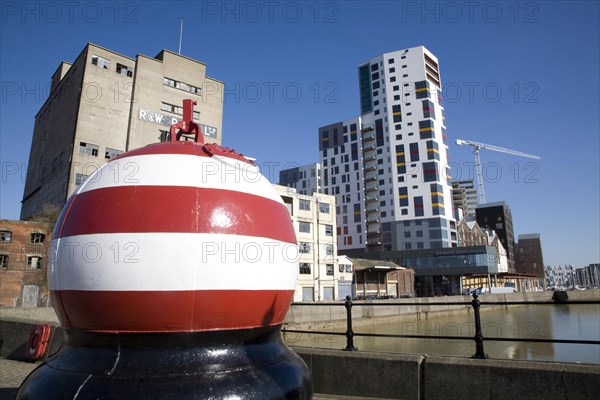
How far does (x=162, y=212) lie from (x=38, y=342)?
743 centimetres

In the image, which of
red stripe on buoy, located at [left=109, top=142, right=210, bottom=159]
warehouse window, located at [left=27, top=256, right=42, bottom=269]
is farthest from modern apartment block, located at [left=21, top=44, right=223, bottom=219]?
red stripe on buoy, located at [left=109, top=142, right=210, bottom=159]

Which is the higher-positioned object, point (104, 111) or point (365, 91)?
point (365, 91)

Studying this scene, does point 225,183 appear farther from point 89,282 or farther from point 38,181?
point 38,181

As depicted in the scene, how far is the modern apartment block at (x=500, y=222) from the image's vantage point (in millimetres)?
134000

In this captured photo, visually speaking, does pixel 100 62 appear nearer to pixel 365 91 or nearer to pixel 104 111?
pixel 104 111

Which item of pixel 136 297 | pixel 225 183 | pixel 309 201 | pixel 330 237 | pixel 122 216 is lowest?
pixel 136 297

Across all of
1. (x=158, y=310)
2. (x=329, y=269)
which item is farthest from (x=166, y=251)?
(x=329, y=269)

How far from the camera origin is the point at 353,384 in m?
5.18

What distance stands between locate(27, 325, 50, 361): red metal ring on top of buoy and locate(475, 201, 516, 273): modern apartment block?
145 metres

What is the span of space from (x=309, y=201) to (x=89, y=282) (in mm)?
56472

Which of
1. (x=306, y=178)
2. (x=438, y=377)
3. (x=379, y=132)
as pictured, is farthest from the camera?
(x=306, y=178)

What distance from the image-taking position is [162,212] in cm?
254

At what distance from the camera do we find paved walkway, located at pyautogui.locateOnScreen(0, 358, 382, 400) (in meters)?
5.11

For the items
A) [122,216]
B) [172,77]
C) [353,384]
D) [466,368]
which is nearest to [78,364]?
[122,216]
